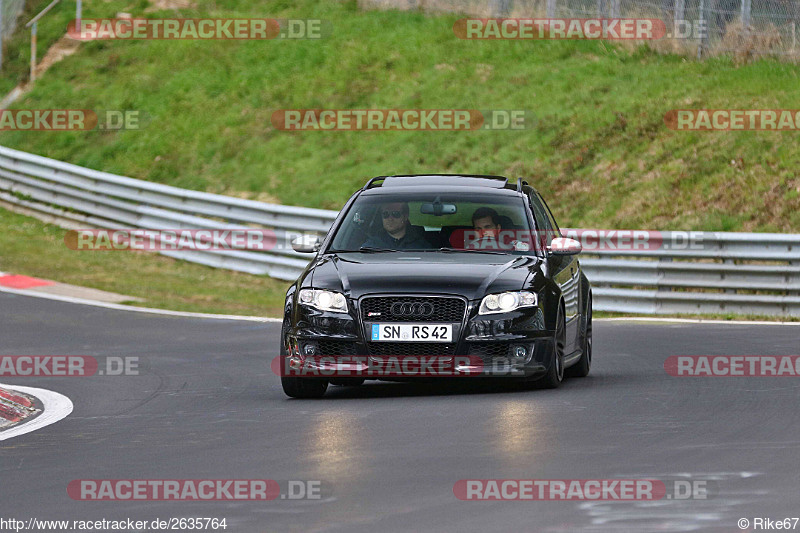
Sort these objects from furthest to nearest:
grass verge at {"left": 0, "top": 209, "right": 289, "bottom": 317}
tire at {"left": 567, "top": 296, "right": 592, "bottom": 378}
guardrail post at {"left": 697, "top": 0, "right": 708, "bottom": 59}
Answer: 1. guardrail post at {"left": 697, "top": 0, "right": 708, "bottom": 59}
2. grass verge at {"left": 0, "top": 209, "right": 289, "bottom": 317}
3. tire at {"left": 567, "top": 296, "right": 592, "bottom": 378}

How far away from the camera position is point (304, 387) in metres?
11.1

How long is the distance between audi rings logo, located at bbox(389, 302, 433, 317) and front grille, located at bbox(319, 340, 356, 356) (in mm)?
390

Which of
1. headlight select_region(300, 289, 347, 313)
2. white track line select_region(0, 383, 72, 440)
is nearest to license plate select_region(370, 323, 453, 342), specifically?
headlight select_region(300, 289, 347, 313)

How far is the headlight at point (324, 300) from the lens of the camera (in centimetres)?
1062

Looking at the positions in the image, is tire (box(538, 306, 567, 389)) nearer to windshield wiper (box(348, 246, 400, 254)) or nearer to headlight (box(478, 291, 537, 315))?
headlight (box(478, 291, 537, 315))

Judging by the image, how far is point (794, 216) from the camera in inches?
846

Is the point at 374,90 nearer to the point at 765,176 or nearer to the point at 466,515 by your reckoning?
the point at 765,176

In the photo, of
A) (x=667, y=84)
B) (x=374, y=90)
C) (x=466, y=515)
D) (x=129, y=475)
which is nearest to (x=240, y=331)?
(x=129, y=475)

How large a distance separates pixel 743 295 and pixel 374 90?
13.6 meters

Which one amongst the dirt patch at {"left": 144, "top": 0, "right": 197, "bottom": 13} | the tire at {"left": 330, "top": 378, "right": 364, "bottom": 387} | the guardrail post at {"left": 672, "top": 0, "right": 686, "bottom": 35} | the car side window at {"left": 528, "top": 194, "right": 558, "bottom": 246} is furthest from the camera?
the dirt patch at {"left": 144, "top": 0, "right": 197, "bottom": 13}

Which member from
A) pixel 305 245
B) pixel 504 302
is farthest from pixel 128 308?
pixel 504 302

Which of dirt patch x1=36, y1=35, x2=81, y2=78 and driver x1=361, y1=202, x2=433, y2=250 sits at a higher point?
dirt patch x1=36, y1=35, x2=81, y2=78

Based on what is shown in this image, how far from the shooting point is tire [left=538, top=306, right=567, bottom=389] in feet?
35.9

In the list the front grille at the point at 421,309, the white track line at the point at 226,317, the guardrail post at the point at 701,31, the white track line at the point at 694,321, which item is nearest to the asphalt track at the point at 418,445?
the front grille at the point at 421,309
